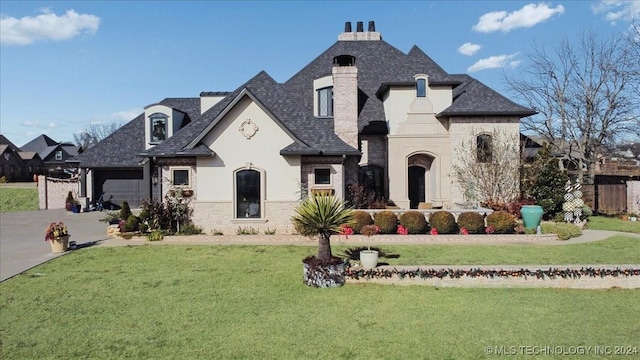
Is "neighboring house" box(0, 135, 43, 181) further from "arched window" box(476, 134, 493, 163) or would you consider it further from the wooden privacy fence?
the wooden privacy fence

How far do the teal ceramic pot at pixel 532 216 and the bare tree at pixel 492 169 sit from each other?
143 inches

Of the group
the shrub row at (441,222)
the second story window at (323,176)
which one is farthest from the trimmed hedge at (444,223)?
the second story window at (323,176)

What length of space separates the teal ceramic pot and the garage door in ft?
78.2

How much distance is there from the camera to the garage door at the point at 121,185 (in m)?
28.3

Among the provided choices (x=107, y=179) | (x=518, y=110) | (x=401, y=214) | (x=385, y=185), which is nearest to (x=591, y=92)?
(x=518, y=110)

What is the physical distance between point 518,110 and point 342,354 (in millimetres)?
18936

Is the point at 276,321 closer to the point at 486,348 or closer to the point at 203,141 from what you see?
the point at 486,348

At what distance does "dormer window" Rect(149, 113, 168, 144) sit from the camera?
26.3 metres

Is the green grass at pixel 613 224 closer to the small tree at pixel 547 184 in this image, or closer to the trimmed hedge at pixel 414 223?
the small tree at pixel 547 184

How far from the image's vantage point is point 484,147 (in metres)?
22.0

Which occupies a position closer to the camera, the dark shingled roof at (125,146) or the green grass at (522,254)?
the green grass at (522,254)

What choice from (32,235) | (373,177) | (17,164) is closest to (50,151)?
(17,164)

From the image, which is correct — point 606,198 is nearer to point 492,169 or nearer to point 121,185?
point 492,169

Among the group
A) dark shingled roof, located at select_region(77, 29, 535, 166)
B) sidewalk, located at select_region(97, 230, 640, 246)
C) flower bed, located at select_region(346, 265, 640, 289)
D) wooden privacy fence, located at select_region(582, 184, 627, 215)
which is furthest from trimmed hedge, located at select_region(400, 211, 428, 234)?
wooden privacy fence, located at select_region(582, 184, 627, 215)
